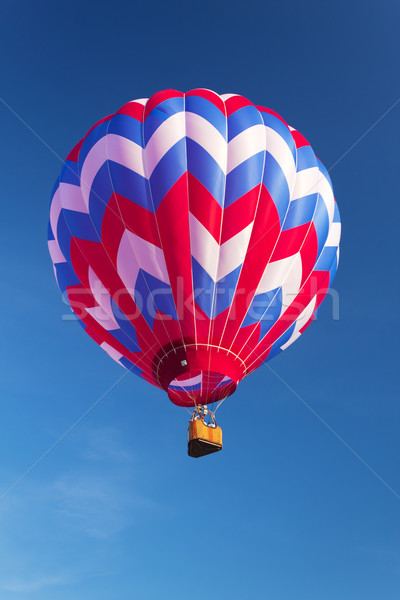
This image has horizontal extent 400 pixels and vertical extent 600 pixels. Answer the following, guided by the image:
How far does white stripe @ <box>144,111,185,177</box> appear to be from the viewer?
10867mm

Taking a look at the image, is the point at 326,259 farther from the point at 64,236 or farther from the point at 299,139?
the point at 64,236

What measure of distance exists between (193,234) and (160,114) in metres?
2.42

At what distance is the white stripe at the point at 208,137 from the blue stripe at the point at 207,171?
4.1 inches

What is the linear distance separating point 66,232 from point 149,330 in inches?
105

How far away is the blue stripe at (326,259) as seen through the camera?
40.1ft

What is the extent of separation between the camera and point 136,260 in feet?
35.4

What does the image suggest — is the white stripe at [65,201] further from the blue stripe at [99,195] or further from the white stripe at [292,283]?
the white stripe at [292,283]

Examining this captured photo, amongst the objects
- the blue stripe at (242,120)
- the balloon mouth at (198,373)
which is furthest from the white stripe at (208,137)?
the balloon mouth at (198,373)

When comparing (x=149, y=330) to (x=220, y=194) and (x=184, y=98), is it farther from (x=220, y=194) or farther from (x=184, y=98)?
(x=184, y=98)

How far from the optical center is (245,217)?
35.2 ft

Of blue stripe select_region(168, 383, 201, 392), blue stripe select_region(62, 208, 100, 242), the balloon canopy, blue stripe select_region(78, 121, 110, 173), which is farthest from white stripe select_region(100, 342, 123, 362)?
blue stripe select_region(78, 121, 110, 173)

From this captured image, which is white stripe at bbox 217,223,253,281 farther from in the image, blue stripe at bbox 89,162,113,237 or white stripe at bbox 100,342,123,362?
white stripe at bbox 100,342,123,362

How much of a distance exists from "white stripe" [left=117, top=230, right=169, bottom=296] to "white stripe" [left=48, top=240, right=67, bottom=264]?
1.92 m

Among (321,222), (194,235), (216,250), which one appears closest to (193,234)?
(194,235)
